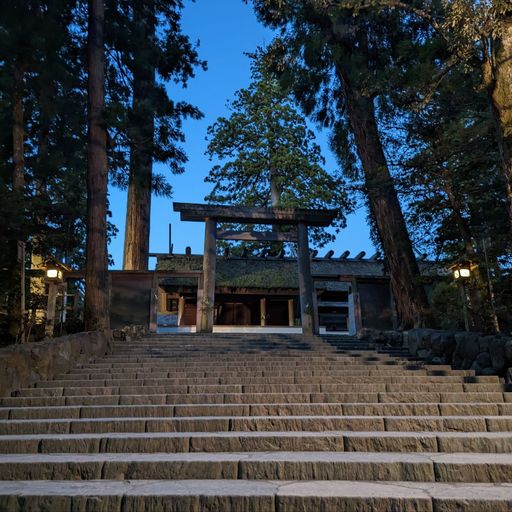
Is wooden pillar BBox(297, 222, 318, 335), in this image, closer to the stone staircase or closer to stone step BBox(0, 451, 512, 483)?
the stone staircase

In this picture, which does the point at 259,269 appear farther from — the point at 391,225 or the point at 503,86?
the point at 503,86

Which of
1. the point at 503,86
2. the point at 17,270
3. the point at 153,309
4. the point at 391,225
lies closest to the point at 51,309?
the point at 17,270

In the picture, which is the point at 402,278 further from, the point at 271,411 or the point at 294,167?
the point at 294,167


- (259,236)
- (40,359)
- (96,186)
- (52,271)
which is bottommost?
(40,359)

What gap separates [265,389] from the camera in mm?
5871

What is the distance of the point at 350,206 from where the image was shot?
12.9m

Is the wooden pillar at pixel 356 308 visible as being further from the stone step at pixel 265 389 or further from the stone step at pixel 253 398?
the stone step at pixel 253 398

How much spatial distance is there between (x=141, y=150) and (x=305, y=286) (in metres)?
5.69

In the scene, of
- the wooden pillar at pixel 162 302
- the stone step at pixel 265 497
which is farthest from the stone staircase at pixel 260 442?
the wooden pillar at pixel 162 302

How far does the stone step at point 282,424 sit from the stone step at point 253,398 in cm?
89

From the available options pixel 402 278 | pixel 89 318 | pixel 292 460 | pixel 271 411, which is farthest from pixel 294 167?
pixel 292 460

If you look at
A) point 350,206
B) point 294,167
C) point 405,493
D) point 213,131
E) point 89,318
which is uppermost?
point 213,131

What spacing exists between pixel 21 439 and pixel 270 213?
10.1 meters

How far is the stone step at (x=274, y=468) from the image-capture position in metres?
3.24
